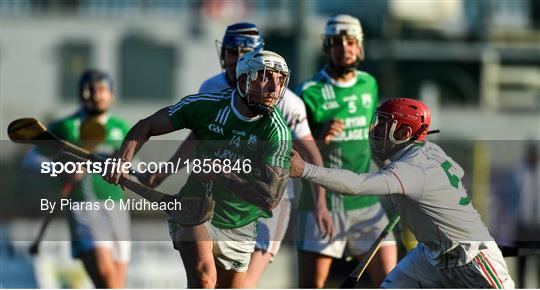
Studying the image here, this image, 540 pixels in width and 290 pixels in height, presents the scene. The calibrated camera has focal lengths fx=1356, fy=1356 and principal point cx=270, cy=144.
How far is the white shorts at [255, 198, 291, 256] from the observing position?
24.2 feet

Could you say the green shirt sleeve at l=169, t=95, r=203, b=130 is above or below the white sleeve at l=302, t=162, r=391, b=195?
above

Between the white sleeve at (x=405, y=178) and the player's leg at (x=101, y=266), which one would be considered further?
the player's leg at (x=101, y=266)

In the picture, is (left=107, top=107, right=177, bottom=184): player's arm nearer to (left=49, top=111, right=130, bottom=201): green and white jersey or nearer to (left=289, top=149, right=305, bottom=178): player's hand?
(left=49, top=111, right=130, bottom=201): green and white jersey

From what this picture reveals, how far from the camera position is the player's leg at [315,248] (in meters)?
8.24

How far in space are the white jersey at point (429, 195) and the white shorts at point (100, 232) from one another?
2515 mm

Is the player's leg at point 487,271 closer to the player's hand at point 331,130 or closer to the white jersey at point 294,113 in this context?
the white jersey at point 294,113

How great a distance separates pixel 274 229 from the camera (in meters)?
7.61

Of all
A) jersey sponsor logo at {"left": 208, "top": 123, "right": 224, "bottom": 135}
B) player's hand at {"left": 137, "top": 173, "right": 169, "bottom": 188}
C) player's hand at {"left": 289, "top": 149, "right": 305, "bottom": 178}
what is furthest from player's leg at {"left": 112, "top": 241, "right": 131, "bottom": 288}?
player's hand at {"left": 289, "top": 149, "right": 305, "bottom": 178}

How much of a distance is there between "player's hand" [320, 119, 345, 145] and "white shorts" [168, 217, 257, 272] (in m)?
1.27

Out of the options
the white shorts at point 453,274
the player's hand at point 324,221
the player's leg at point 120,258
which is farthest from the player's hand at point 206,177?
the player's leg at point 120,258

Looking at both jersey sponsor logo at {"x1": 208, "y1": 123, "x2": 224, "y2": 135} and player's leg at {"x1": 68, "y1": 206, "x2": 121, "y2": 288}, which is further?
player's leg at {"x1": 68, "y1": 206, "x2": 121, "y2": 288}

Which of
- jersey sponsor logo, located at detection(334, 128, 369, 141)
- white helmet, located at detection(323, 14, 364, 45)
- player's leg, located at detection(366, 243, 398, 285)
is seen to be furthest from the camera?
jersey sponsor logo, located at detection(334, 128, 369, 141)

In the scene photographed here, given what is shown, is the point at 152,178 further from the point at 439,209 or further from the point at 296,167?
the point at 439,209

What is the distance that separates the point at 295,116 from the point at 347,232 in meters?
0.91
